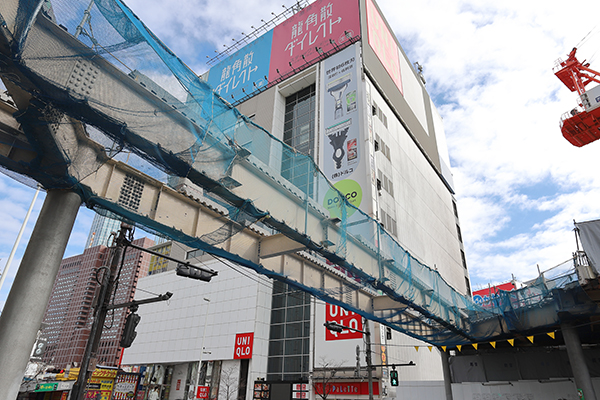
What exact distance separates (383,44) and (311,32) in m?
10.7

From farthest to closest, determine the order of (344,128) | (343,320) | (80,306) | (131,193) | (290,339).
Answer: (80,306) < (344,128) < (290,339) < (343,320) < (131,193)

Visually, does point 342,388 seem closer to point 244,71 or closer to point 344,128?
point 344,128

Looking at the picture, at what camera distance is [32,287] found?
20.9 feet

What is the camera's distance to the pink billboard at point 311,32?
47.2 m

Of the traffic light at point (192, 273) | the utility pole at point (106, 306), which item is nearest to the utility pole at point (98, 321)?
the utility pole at point (106, 306)

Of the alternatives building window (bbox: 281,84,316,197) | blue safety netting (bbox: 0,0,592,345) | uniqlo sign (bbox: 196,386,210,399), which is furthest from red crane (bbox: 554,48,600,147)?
uniqlo sign (bbox: 196,386,210,399)

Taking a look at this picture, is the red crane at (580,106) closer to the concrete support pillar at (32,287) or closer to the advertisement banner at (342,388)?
the advertisement banner at (342,388)

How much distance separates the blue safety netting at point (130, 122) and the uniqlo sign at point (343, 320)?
22.5 metres

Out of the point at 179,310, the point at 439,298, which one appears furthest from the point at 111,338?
the point at 439,298

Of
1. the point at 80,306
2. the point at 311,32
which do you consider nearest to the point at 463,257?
the point at 311,32

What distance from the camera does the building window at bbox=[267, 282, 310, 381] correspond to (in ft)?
119

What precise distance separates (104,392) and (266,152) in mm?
24801

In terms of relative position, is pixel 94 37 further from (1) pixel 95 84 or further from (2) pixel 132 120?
(2) pixel 132 120

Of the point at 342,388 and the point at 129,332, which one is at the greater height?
the point at 129,332
